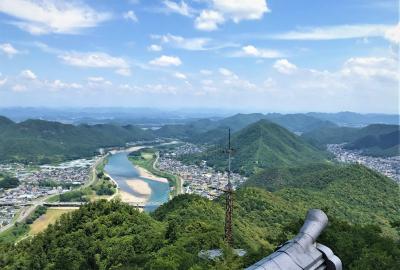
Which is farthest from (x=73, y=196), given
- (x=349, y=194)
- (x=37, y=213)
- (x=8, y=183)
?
(x=349, y=194)

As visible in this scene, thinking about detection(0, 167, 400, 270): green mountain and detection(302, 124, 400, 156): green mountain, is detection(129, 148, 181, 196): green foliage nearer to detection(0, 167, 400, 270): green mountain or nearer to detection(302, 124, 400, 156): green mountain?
detection(0, 167, 400, 270): green mountain

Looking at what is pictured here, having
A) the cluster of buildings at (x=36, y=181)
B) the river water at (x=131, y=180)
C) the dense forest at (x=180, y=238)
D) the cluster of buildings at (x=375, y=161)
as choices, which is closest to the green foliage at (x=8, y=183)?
the cluster of buildings at (x=36, y=181)

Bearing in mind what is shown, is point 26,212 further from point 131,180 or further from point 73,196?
point 131,180

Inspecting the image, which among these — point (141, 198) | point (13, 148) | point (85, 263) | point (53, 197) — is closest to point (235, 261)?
point (85, 263)

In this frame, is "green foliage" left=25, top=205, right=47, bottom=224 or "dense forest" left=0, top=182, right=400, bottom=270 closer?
"dense forest" left=0, top=182, right=400, bottom=270

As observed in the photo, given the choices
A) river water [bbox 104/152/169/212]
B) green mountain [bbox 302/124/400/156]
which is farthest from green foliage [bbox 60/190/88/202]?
green mountain [bbox 302/124/400/156]

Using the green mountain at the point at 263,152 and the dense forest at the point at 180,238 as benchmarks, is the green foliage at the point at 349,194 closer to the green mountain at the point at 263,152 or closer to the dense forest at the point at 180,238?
the dense forest at the point at 180,238
